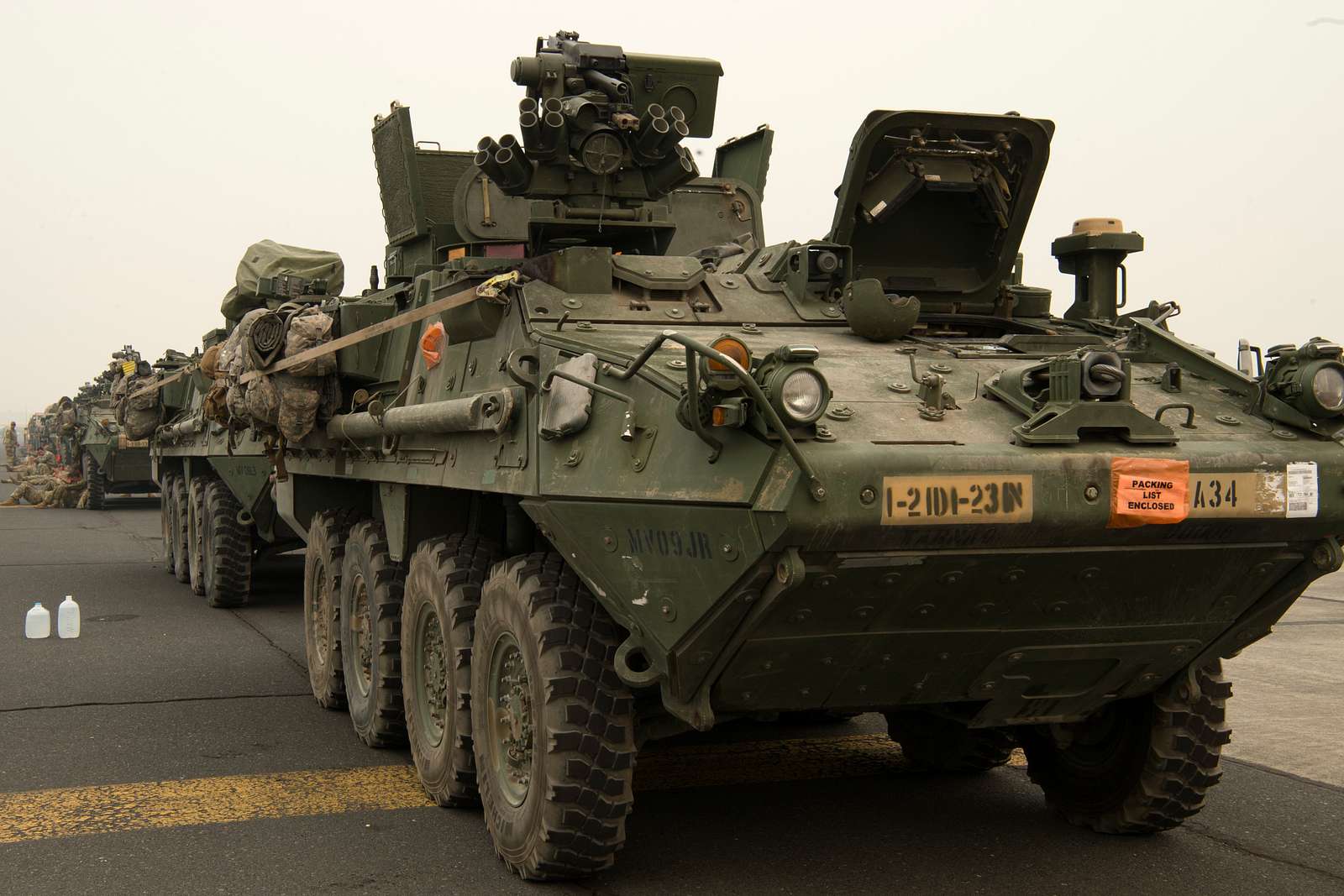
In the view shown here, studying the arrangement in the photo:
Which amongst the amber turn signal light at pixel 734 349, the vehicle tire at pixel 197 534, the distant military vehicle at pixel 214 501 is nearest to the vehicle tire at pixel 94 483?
the distant military vehicle at pixel 214 501

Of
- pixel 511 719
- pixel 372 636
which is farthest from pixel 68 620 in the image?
pixel 511 719

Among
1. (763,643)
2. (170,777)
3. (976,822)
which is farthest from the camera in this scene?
(170,777)

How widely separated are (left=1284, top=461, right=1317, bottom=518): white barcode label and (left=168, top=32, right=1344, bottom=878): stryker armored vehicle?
0.03 feet

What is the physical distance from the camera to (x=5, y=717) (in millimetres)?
7906

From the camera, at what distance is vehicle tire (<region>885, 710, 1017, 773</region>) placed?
6.58 metres

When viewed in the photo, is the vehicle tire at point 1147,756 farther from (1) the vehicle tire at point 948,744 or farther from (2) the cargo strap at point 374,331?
(2) the cargo strap at point 374,331

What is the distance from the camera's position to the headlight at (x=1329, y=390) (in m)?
4.81

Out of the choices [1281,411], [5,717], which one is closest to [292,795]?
[5,717]

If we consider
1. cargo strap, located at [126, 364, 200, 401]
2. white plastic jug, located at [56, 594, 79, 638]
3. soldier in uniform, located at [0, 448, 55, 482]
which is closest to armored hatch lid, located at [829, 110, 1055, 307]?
white plastic jug, located at [56, 594, 79, 638]

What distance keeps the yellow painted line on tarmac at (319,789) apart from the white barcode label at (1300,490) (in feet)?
9.08

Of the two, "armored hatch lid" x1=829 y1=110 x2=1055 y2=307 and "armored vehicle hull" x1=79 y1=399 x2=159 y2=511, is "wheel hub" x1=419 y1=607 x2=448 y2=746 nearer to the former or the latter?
"armored hatch lid" x1=829 y1=110 x2=1055 y2=307

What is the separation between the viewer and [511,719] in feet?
18.0

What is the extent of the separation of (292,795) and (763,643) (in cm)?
271

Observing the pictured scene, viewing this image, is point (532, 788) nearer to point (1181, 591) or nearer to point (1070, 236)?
point (1181, 591)
